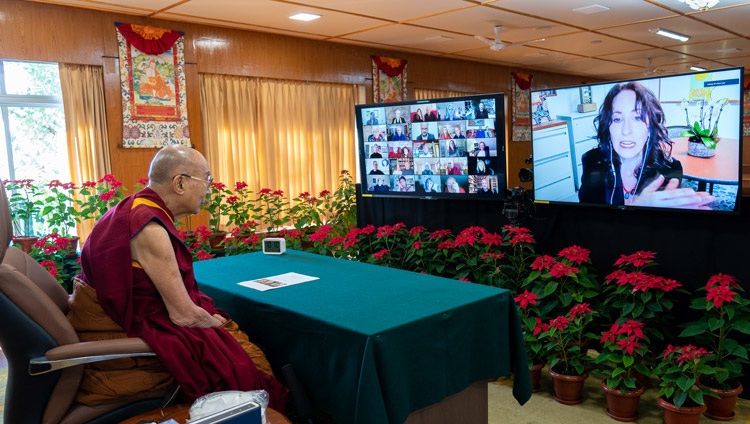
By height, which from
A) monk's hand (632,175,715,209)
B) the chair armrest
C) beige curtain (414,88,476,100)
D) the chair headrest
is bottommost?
the chair armrest

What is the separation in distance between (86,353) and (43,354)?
136 millimetres

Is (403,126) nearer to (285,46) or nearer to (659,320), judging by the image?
(659,320)

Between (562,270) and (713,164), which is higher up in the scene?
(713,164)

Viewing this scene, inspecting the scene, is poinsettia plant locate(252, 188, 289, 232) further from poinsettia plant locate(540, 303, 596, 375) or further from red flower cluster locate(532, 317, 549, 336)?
poinsettia plant locate(540, 303, 596, 375)

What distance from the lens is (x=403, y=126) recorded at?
4.22 m

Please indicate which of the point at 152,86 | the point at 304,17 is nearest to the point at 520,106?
the point at 304,17

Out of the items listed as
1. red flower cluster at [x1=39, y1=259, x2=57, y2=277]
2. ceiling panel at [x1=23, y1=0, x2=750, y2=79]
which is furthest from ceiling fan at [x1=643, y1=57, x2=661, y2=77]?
red flower cluster at [x1=39, y1=259, x2=57, y2=277]

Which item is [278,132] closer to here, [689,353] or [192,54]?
[192,54]

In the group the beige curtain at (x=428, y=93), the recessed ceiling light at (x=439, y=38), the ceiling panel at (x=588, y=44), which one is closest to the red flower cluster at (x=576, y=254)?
the recessed ceiling light at (x=439, y=38)

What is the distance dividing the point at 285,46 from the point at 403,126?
319 centimetres

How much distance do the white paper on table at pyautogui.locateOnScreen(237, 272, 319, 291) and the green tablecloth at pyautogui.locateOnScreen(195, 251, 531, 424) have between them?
0.05 m

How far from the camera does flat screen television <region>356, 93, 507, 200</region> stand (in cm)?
380

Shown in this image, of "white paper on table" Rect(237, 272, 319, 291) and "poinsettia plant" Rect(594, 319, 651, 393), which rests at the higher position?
"white paper on table" Rect(237, 272, 319, 291)

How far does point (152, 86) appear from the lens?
5660mm
